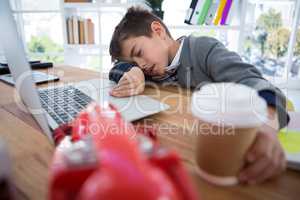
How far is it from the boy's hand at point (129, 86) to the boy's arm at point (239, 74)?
241 mm

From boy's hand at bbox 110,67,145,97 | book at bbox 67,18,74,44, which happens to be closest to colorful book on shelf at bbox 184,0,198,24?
book at bbox 67,18,74,44

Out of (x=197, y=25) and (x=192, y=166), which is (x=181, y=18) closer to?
(x=197, y=25)

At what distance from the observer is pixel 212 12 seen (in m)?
2.14

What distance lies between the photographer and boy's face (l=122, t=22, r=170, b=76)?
99 cm

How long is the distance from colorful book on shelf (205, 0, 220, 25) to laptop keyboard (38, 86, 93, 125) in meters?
1.71

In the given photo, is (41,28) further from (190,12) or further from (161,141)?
(161,141)

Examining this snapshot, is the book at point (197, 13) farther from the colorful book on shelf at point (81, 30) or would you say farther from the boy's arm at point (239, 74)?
the boy's arm at point (239, 74)

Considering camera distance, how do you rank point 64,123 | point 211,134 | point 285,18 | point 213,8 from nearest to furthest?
point 211,134, point 64,123, point 213,8, point 285,18

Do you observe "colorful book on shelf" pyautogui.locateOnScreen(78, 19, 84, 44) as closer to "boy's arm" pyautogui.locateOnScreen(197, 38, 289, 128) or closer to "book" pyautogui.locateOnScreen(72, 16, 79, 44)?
"book" pyautogui.locateOnScreen(72, 16, 79, 44)

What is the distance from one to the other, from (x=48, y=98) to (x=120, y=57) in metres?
0.47

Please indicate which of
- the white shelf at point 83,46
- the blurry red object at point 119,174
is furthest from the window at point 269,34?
the blurry red object at point 119,174

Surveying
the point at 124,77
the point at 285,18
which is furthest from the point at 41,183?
the point at 285,18

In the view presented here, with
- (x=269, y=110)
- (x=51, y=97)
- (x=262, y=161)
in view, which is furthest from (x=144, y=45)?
(x=262, y=161)

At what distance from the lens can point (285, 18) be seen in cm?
233
